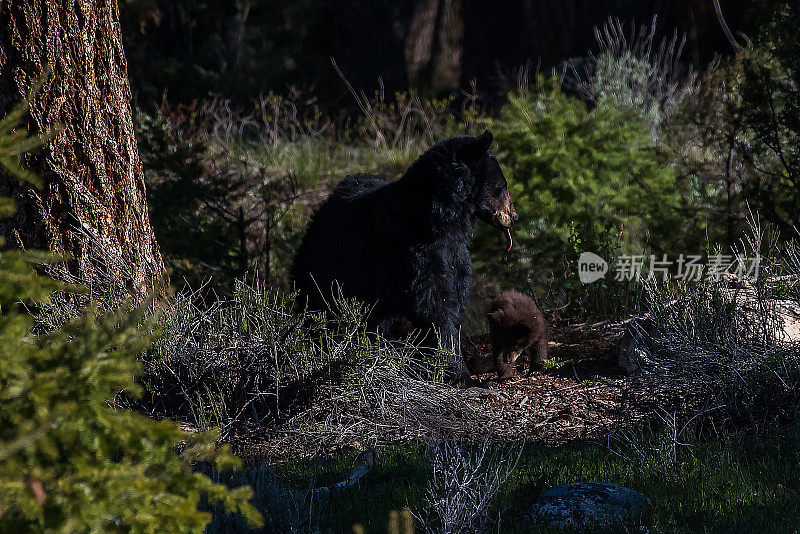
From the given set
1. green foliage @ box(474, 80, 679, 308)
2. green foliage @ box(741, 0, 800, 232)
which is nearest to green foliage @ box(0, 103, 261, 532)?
green foliage @ box(474, 80, 679, 308)

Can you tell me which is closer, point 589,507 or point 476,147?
point 589,507

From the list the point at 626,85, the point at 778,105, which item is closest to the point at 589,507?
the point at 778,105

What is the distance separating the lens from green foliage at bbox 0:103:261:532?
82.4 inches

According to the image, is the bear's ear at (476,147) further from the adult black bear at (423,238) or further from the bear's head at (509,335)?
the bear's head at (509,335)

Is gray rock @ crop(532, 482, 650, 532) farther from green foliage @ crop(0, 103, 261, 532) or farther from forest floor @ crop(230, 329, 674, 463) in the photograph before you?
green foliage @ crop(0, 103, 261, 532)

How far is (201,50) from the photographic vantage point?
20.2m

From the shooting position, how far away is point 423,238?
19.9 ft

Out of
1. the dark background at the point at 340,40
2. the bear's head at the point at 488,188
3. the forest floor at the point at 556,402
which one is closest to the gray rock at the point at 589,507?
the forest floor at the point at 556,402

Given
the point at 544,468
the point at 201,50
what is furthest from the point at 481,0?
the point at 544,468

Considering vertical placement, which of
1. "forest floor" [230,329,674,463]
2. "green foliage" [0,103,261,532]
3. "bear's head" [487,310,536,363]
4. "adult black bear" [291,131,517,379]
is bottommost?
"forest floor" [230,329,674,463]

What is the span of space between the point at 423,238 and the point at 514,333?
3.06 feet

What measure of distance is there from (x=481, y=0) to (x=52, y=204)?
1568 cm

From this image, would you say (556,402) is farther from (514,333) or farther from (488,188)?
(488,188)

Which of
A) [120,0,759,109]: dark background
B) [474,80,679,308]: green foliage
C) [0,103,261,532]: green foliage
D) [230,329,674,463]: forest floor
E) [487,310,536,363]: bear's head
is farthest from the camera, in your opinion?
[120,0,759,109]: dark background
